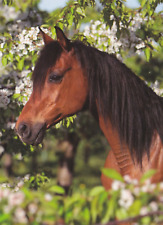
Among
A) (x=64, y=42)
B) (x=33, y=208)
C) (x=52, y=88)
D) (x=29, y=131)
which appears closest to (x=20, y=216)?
(x=33, y=208)

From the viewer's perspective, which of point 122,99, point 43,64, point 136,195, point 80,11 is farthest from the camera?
point 80,11

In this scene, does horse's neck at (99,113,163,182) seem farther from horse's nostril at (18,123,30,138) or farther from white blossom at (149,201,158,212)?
white blossom at (149,201,158,212)

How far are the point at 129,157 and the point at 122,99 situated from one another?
46 cm

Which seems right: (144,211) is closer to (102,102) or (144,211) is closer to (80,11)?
(102,102)

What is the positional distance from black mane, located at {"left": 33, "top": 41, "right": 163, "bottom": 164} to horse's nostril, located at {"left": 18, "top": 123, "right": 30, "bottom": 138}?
35 centimetres

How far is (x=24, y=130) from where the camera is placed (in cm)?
290

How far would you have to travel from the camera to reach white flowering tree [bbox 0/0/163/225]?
158cm

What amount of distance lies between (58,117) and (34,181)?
3661 millimetres

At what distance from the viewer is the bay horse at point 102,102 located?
9.04ft

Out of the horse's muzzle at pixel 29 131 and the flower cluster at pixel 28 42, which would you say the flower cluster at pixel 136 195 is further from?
the flower cluster at pixel 28 42

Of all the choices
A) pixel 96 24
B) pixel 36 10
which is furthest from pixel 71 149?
pixel 96 24

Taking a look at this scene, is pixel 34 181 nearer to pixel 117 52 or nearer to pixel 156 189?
pixel 117 52

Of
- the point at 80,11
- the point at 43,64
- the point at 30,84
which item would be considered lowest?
the point at 30,84

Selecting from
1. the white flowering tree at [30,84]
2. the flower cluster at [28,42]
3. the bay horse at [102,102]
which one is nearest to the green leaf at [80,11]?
the white flowering tree at [30,84]
